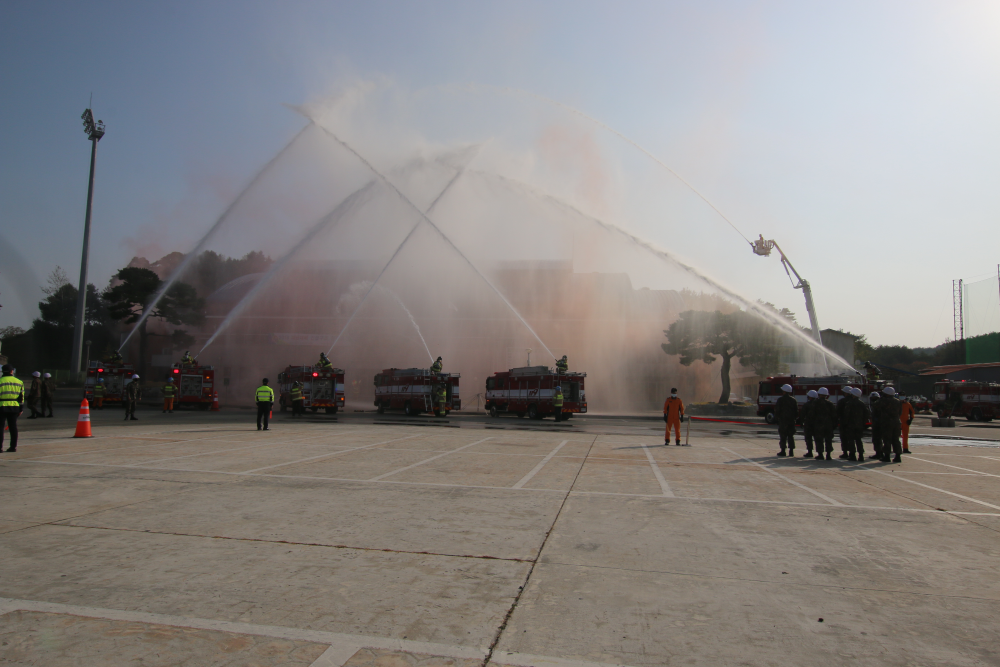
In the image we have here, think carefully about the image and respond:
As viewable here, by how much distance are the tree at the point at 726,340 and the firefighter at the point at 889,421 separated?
107 feet

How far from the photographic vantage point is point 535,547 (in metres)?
5.66

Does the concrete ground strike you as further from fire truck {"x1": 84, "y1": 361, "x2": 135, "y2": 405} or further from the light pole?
the light pole

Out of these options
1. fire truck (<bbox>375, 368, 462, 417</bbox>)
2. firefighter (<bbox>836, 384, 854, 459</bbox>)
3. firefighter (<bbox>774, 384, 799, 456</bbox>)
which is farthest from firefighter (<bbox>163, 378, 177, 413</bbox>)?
firefighter (<bbox>836, 384, 854, 459</bbox>)

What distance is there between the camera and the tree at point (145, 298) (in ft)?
167

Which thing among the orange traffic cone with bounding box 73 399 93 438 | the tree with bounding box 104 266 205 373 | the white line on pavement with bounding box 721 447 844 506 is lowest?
the white line on pavement with bounding box 721 447 844 506

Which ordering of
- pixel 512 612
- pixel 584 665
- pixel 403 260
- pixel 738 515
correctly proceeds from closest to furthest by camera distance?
pixel 584 665, pixel 512 612, pixel 738 515, pixel 403 260

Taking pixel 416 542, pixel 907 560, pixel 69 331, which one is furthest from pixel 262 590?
pixel 69 331

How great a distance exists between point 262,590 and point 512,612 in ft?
6.19

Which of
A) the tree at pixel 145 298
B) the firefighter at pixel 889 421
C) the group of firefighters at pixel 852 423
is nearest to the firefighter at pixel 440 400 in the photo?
the group of firefighters at pixel 852 423

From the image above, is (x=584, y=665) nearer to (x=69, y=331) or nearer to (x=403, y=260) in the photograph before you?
(x=403, y=260)

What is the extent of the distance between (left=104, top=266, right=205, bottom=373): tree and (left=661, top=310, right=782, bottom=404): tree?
142 ft

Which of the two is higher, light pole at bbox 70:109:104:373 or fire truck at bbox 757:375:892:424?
light pole at bbox 70:109:104:373

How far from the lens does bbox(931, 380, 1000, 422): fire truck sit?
3688cm

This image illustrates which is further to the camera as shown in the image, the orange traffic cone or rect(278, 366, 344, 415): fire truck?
rect(278, 366, 344, 415): fire truck
